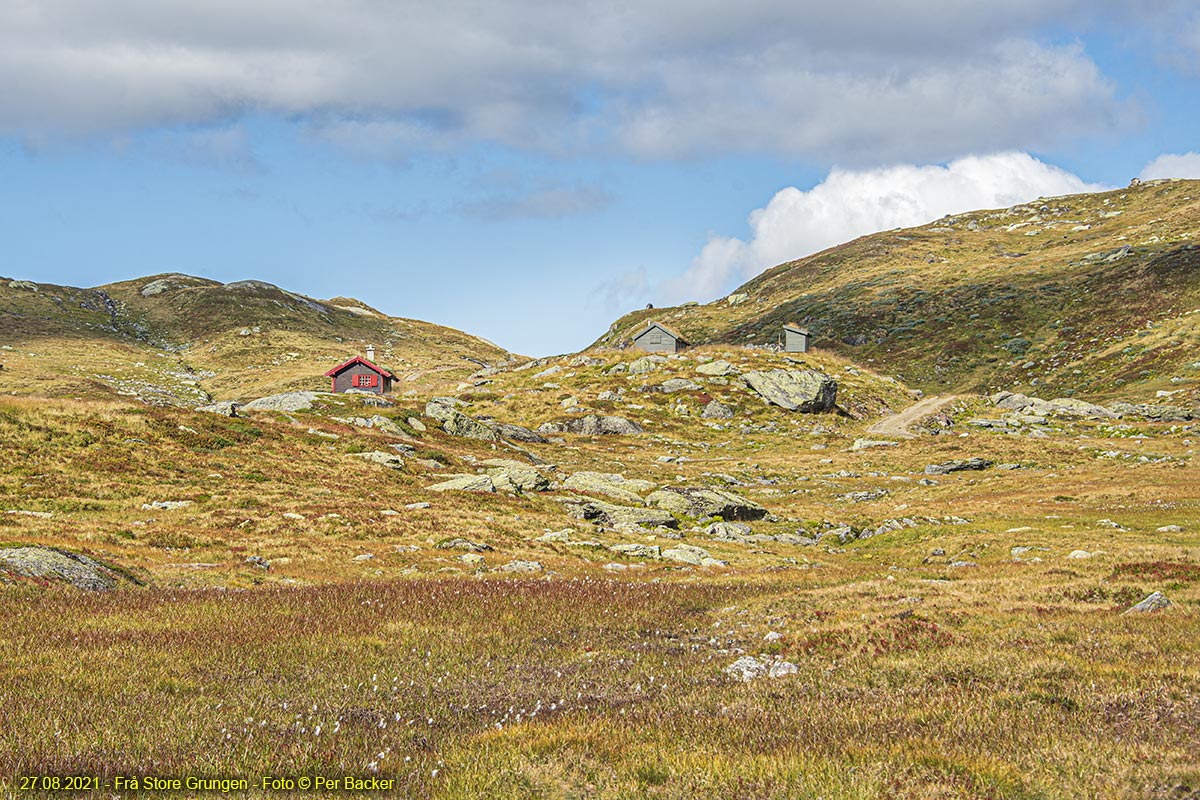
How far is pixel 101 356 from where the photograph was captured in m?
125

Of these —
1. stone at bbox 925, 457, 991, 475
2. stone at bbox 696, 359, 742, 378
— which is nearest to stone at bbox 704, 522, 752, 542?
stone at bbox 925, 457, 991, 475

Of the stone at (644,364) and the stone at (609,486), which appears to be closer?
the stone at (609,486)

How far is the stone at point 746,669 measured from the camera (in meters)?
11.1

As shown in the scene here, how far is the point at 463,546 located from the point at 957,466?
154 ft

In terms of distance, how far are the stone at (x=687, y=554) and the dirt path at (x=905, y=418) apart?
168 feet

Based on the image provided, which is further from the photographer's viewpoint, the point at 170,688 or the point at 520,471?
the point at 520,471

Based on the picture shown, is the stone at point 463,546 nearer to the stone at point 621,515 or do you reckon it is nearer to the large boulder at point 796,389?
the stone at point 621,515

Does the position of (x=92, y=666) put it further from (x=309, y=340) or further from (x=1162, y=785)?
(x=309, y=340)

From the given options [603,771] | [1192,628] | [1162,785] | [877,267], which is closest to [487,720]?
[603,771]

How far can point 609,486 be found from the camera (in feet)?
156

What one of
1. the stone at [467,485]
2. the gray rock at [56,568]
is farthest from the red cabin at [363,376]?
the gray rock at [56,568]

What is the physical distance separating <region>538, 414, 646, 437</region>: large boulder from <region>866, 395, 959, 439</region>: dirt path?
93.2 feet

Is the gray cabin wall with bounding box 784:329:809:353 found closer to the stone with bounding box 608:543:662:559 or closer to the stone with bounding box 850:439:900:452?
the stone with bounding box 850:439:900:452

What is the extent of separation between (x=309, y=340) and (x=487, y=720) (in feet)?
575
